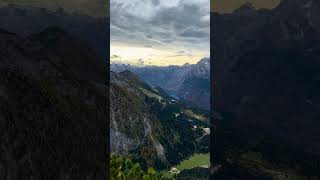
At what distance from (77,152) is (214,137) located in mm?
5013

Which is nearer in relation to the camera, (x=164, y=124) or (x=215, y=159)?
(x=215, y=159)

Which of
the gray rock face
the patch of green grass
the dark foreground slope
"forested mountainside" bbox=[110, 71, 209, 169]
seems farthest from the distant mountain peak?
the patch of green grass

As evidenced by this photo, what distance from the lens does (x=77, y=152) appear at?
15484mm

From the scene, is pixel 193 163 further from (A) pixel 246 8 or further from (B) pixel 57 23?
(B) pixel 57 23

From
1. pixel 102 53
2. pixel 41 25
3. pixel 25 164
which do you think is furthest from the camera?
pixel 102 53

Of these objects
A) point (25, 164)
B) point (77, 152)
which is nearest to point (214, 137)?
point (77, 152)

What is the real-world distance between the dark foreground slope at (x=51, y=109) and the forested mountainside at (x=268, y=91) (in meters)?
4.44

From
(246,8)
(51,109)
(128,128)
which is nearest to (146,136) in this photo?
(128,128)

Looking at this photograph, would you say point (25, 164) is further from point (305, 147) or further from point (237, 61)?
point (305, 147)

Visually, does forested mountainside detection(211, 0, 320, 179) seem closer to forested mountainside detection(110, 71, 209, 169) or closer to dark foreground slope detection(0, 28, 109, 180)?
dark foreground slope detection(0, 28, 109, 180)

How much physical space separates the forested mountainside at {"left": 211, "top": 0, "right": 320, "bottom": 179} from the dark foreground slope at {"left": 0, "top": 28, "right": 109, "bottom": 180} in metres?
4.44

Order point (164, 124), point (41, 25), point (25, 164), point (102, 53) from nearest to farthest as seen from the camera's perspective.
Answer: point (25, 164) < point (41, 25) < point (102, 53) < point (164, 124)

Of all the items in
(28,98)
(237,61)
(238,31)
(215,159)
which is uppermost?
(238,31)

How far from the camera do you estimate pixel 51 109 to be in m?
15.1
